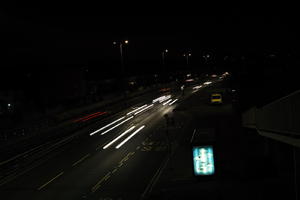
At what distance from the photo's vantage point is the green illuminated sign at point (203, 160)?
14945 mm

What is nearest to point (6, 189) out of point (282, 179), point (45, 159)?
point (45, 159)

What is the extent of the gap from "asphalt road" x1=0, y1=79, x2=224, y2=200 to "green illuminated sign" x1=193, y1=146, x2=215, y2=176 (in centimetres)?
299

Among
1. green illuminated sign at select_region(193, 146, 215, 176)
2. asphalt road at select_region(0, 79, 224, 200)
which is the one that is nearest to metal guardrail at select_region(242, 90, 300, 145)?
green illuminated sign at select_region(193, 146, 215, 176)

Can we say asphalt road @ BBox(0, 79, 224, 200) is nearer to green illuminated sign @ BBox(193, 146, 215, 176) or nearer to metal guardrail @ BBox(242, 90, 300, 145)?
green illuminated sign @ BBox(193, 146, 215, 176)

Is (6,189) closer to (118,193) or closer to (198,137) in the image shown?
(118,193)

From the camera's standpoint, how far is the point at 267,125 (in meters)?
12.0

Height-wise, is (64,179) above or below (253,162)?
below

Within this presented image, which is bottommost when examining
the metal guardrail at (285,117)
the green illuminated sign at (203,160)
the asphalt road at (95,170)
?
the asphalt road at (95,170)

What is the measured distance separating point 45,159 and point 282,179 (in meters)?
16.6

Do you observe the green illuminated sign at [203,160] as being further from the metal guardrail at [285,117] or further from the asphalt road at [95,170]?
the metal guardrail at [285,117]

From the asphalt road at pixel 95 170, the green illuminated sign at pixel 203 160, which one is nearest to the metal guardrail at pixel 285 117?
the green illuminated sign at pixel 203 160

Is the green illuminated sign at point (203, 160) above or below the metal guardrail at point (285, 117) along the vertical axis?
below

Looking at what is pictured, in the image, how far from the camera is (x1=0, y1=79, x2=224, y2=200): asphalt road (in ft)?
53.0

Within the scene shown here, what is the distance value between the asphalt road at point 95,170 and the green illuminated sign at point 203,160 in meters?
2.99
